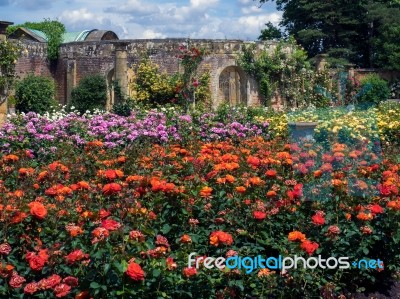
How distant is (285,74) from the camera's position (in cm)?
1917

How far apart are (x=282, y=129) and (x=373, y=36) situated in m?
23.1

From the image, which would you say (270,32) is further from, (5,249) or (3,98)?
(5,249)

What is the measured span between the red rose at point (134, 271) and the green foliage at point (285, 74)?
15925 millimetres

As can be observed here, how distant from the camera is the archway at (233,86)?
18953 millimetres

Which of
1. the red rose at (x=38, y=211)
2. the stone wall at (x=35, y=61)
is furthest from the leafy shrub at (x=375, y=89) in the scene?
the red rose at (x=38, y=211)

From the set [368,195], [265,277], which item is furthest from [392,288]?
[265,277]

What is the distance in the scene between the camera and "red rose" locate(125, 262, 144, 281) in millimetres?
2947

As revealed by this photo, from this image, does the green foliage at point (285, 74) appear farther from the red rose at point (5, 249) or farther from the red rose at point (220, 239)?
the red rose at point (5, 249)

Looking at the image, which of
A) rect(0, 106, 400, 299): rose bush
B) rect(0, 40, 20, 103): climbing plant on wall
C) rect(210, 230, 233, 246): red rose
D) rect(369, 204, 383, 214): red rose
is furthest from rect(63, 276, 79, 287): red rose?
rect(0, 40, 20, 103): climbing plant on wall

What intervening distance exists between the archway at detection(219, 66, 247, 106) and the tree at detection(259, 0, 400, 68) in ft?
33.1

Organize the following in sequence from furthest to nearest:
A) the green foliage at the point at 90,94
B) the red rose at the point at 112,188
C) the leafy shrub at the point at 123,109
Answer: the green foliage at the point at 90,94 → the leafy shrub at the point at 123,109 → the red rose at the point at 112,188

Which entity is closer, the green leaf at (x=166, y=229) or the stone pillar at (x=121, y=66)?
the green leaf at (x=166, y=229)

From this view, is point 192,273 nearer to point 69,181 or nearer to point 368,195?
point 368,195

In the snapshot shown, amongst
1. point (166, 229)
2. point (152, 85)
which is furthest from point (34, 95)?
point (166, 229)
